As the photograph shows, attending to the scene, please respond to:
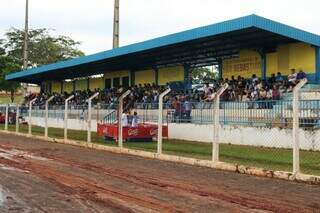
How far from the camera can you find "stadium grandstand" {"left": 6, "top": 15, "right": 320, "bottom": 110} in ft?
78.9

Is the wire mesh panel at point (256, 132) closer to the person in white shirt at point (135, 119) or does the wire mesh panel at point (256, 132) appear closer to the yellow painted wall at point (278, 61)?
the person in white shirt at point (135, 119)

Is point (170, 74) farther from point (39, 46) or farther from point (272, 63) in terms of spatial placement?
point (39, 46)

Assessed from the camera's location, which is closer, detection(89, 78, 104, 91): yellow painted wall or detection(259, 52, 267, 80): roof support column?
detection(259, 52, 267, 80): roof support column

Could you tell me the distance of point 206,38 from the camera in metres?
26.7

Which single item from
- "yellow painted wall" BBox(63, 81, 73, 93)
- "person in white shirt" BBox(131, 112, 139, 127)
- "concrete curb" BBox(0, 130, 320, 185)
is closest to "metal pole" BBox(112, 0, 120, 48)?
"person in white shirt" BBox(131, 112, 139, 127)

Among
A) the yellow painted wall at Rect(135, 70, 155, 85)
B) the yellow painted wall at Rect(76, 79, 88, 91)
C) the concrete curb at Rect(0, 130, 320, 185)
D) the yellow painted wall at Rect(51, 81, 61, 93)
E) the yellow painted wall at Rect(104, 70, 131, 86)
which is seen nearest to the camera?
the concrete curb at Rect(0, 130, 320, 185)

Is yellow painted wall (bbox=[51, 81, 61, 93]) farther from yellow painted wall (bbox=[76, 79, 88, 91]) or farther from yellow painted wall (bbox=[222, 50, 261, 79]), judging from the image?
yellow painted wall (bbox=[222, 50, 261, 79])

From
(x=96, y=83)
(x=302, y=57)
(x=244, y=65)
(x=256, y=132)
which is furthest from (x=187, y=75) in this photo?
(x=256, y=132)

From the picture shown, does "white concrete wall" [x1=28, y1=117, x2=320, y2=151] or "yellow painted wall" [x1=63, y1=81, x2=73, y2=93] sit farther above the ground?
"yellow painted wall" [x1=63, y1=81, x2=73, y2=93]

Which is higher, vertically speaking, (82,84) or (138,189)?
(82,84)

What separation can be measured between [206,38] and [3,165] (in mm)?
14267

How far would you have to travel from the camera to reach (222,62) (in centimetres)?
3228

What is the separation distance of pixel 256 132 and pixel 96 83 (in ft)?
91.7

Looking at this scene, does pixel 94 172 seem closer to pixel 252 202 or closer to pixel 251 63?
pixel 252 202
